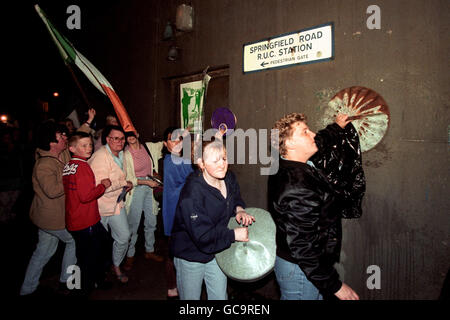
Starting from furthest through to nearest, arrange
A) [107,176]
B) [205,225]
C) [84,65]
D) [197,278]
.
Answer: [84,65] → [107,176] → [197,278] → [205,225]

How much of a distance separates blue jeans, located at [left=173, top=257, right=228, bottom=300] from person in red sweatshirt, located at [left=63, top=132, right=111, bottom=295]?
5.38ft

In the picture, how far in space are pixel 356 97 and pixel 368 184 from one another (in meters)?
1.05

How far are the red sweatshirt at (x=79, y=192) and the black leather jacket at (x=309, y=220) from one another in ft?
7.93

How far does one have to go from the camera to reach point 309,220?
1.79 metres

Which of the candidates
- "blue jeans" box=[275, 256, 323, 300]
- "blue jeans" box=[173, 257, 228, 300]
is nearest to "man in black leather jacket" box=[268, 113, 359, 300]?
"blue jeans" box=[275, 256, 323, 300]

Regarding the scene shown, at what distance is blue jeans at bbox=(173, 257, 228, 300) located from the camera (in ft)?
7.63

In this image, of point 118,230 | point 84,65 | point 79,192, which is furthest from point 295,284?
point 84,65

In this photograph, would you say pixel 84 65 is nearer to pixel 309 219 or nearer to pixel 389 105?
pixel 309 219

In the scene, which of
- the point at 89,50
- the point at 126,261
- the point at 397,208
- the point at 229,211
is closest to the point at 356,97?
the point at 397,208

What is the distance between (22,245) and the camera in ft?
18.4

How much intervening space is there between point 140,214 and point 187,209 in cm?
277

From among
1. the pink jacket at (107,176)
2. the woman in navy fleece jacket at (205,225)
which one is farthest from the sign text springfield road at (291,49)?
the pink jacket at (107,176)

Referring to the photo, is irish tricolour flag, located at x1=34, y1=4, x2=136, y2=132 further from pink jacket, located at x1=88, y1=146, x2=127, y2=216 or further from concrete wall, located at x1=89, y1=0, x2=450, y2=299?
concrete wall, located at x1=89, y1=0, x2=450, y2=299

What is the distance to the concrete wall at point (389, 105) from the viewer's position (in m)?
2.59
